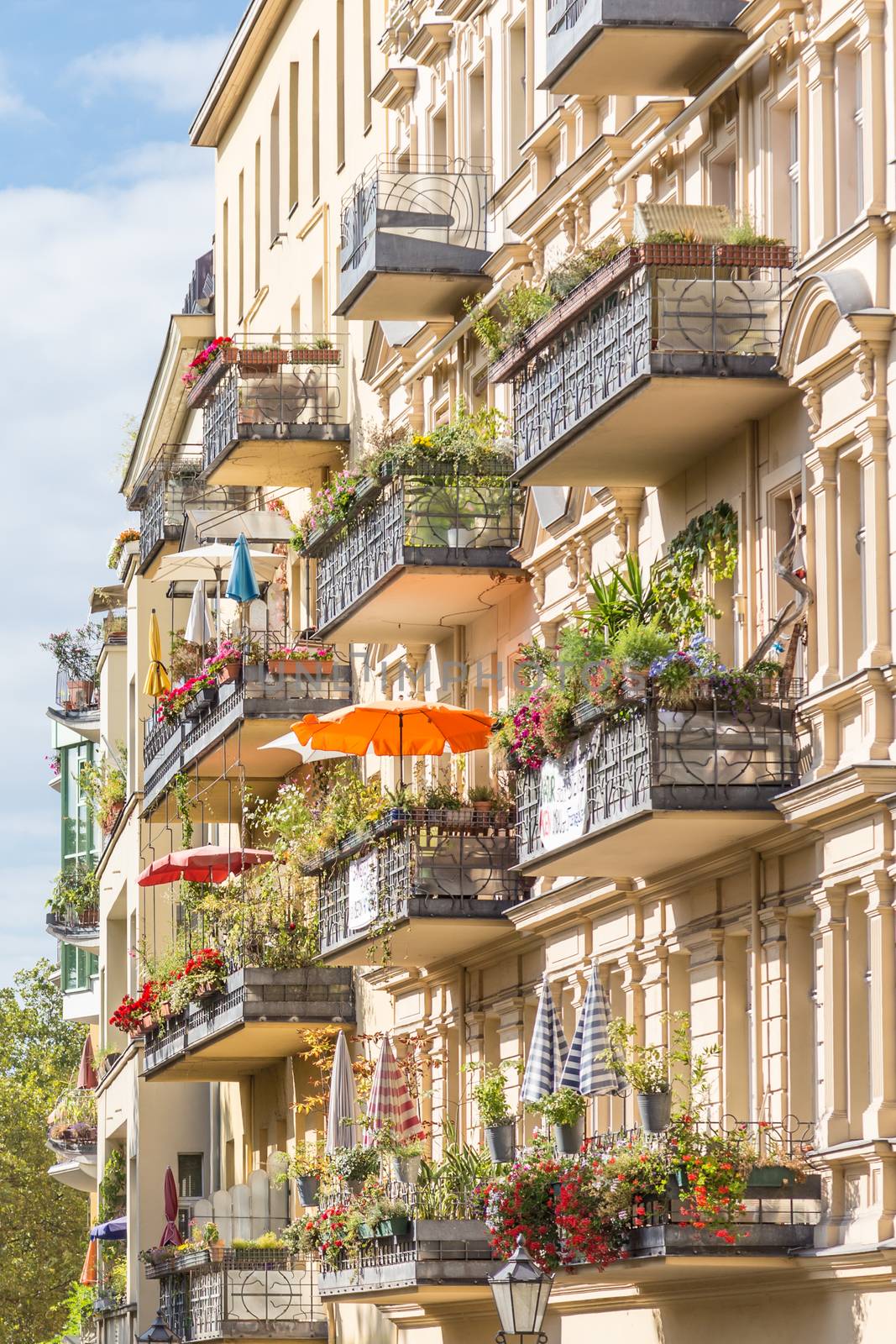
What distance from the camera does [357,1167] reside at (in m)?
28.7

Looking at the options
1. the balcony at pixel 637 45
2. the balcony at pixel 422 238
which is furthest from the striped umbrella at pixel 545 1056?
the balcony at pixel 422 238

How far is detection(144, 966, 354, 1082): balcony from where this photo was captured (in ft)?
115

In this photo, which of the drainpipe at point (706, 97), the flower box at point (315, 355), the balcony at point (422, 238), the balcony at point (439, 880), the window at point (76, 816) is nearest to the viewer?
the drainpipe at point (706, 97)

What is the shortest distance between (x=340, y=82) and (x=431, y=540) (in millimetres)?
11317

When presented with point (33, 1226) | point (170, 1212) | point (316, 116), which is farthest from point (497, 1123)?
point (33, 1226)

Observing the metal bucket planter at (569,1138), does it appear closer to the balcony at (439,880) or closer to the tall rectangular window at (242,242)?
the balcony at (439,880)

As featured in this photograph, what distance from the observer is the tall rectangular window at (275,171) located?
140 ft

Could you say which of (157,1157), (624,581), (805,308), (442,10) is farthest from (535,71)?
(157,1157)

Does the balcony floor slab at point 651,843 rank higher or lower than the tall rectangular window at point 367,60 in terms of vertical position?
lower

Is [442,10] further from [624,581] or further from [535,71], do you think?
[624,581]

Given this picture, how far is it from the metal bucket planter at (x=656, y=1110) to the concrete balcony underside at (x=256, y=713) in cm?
1554

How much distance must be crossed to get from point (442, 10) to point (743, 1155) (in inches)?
631

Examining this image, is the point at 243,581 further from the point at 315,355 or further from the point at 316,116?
the point at 316,116

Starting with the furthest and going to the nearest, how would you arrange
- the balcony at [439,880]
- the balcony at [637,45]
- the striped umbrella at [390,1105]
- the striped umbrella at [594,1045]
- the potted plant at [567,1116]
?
the striped umbrella at [390,1105] < the balcony at [439,880] < the potted plant at [567,1116] < the striped umbrella at [594,1045] < the balcony at [637,45]
